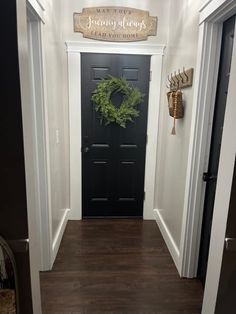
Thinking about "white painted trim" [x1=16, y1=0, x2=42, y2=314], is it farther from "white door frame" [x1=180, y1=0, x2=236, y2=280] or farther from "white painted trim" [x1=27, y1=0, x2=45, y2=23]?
"white door frame" [x1=180, y1=0, x2=236, y2=280]

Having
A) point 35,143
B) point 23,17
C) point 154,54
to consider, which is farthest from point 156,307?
point 154,54

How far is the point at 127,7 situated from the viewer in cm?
285

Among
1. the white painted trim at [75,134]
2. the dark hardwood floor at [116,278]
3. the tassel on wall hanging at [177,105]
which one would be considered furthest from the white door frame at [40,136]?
the tassel on wall hanging at [177,105]

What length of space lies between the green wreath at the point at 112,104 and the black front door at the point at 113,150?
68mm

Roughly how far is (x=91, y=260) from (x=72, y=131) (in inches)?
58.5

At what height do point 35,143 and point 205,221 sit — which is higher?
point 35,143

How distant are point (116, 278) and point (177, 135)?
4.73 feet

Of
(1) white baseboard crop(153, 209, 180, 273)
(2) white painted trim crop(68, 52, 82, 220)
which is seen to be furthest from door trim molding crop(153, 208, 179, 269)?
(2) white painted trim crop(68, 52, 82, 220)

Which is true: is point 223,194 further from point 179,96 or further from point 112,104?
point 112,104

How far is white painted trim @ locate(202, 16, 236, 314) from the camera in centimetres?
113

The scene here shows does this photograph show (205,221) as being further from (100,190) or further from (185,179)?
(100,190)

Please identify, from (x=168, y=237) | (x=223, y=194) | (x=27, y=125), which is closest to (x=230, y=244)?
(x=223, y=194)

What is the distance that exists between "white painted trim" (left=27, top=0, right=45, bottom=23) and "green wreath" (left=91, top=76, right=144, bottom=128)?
3.65 ft

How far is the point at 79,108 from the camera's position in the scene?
3.05 m
